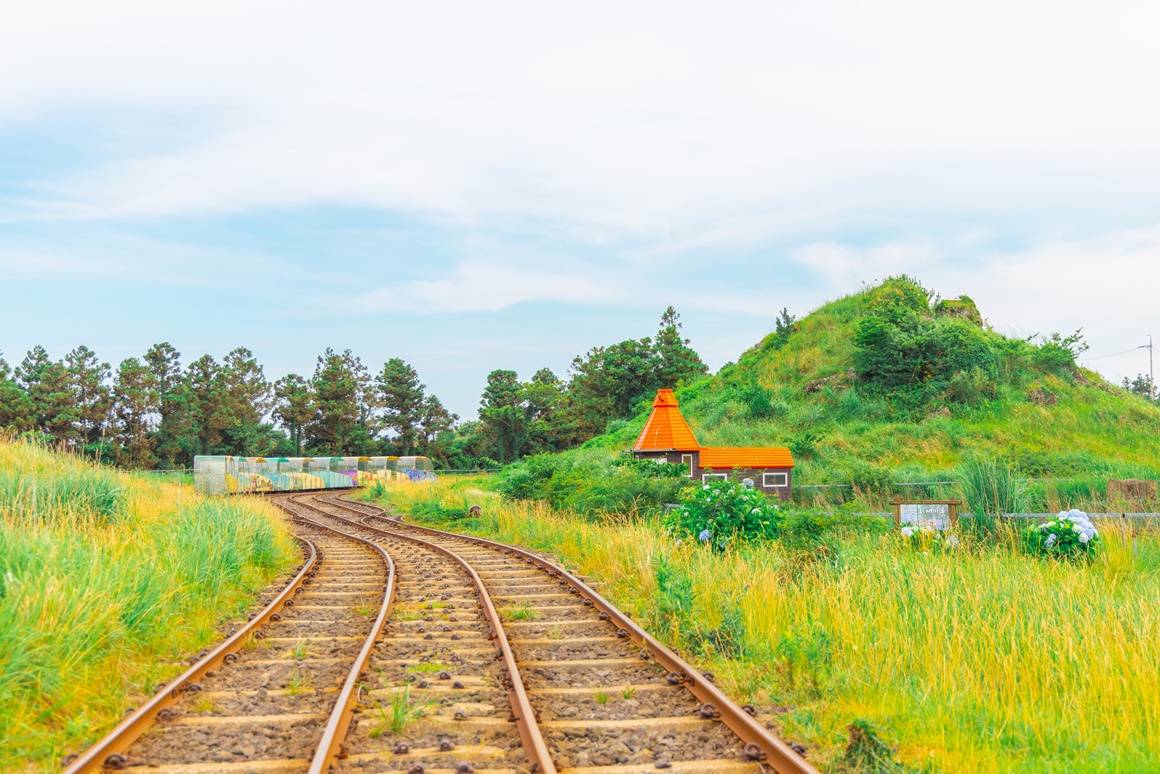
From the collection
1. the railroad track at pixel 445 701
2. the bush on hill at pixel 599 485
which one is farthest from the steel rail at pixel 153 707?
the bush on hill at pixel 599 485

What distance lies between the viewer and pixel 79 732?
5363 millimetres

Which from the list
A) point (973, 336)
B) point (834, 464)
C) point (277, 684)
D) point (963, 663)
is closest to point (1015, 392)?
point (973, 336)

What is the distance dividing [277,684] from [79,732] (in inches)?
61.8

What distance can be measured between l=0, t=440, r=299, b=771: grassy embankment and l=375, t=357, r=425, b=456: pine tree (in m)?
70.7

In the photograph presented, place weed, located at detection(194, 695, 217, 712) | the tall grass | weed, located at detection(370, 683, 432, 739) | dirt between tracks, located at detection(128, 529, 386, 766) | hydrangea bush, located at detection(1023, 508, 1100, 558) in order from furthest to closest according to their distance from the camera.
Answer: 1. the tall grass
2. hydrangea bush, located at detection(1023, 508, 1100, 558)
3. weed, located at detection(194, 695, 217, 712)
4. weed, located at detection(370, 683, 432, 739)
5. dirt between tracks, located at detection(128, 529, 386, 766)

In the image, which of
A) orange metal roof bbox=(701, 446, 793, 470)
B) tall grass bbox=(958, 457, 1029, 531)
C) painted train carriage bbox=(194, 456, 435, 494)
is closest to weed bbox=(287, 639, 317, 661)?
tall grass bbox=(958, 457, 1029, 531)

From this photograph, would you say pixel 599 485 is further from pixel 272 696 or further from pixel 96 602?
pixel 272 696

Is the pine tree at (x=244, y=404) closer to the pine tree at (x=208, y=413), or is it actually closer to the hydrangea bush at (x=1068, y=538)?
the pine tree at (x=208, y=413)

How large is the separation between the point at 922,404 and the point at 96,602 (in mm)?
39114

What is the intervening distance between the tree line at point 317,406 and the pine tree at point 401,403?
11cm

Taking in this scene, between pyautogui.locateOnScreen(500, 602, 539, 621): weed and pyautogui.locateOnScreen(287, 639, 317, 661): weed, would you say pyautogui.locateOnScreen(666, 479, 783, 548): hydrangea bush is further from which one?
pyautogui.locateOnScreen(287, 639, 317, 661): weed

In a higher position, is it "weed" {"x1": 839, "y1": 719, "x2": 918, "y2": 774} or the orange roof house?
the orange roof house

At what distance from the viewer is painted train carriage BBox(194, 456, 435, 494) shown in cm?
3966

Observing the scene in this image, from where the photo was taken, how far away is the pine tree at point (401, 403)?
83.8 meters
